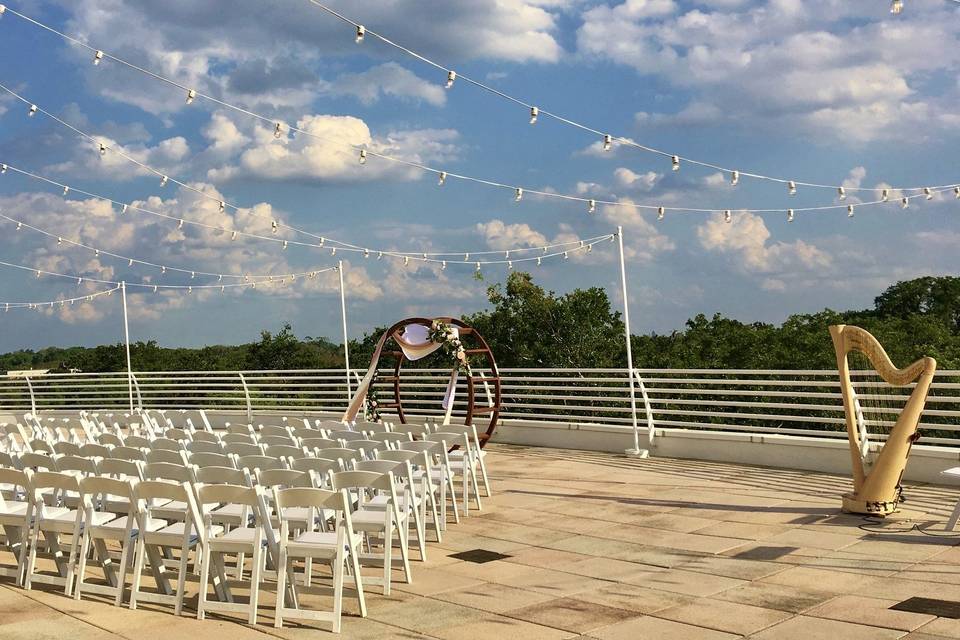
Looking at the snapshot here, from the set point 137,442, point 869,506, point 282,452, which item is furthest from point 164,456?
point 869,506

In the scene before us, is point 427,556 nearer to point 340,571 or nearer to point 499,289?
point 340,571

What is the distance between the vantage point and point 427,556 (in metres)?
6.66

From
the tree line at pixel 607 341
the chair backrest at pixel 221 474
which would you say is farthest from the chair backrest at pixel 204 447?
the tree line at pixel 607 341

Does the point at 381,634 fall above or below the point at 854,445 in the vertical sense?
below

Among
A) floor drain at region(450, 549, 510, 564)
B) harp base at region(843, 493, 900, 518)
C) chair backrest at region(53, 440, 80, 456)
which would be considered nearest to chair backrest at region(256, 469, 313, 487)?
floor drain at region(450, 549, 510, 564)

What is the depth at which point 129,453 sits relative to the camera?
710 centimetres

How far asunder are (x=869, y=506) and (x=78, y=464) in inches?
231

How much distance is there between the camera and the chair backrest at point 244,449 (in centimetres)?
724

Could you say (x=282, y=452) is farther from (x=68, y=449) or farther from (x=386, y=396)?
(x=386, y=396)

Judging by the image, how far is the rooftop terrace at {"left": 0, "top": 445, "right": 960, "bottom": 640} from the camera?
16.0 ft

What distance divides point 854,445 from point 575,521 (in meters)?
2.34

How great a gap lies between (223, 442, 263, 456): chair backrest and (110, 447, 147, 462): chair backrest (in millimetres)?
591

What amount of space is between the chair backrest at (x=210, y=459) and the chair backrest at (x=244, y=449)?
22 cm

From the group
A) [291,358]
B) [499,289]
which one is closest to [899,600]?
[499,289]
